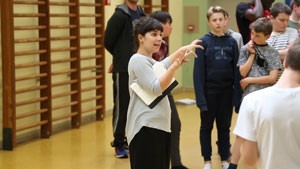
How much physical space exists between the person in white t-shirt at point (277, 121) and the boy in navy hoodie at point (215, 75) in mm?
2579

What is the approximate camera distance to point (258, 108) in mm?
1775

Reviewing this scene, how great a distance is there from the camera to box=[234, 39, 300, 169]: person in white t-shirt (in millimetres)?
1756

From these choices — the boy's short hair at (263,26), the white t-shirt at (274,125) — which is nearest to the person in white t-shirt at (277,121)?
the white t-shirt at (274,125)

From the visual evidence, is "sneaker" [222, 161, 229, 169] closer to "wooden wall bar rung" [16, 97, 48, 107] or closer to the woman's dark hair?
the woman's dark hair

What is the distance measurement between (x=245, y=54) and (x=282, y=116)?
2595 mm

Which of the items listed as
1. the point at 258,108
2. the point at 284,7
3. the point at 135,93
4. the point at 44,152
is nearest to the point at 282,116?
the point at 258,108

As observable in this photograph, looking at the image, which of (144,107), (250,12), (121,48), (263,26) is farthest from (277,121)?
(250,12)

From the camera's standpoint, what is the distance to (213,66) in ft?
14.6

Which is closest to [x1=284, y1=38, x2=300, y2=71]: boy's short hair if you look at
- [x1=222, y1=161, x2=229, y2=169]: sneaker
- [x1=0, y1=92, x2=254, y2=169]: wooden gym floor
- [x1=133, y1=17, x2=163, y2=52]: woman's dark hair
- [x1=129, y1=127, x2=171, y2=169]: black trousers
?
[x1=129, y1=127, x2=171, y2=169]: black trousers

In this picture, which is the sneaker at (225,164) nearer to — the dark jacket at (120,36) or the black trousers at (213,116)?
the black trousers at (213,116)

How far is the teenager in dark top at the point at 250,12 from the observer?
5.42 metres

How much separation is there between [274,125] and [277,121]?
19 millimetres

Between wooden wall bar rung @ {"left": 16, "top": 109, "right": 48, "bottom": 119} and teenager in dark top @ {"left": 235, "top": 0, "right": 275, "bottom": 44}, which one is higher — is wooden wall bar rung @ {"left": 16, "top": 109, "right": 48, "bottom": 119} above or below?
below

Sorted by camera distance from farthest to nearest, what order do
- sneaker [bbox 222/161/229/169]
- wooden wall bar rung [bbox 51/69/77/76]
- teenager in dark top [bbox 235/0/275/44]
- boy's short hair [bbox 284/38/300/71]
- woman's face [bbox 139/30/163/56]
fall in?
wooden wall bar rung [bbox 51/69/77/76] < teenager in dark top [bbox 235/0/275/44] < sneaker [bbox 222/161/229/169] < woman's face [bbox 139/30/163/56] < boy's short hair [bbox 284/38/300/71]
